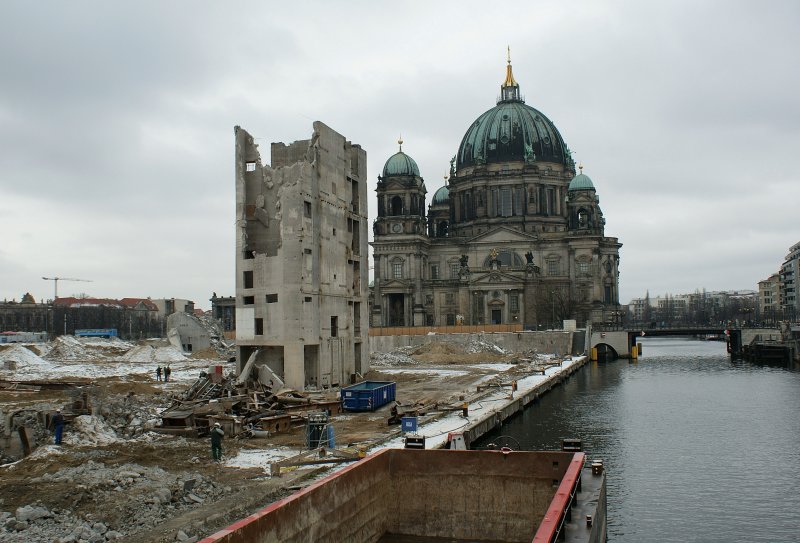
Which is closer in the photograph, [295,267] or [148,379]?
[295,267]

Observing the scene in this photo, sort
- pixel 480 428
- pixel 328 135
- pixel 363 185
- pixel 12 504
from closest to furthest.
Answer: pixel 12 504 → pixel 480 428 → pixel 328 135 → pixel 363 185

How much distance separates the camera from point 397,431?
31922 millimetres

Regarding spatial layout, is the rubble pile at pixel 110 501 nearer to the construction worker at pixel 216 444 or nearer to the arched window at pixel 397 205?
the construction worker at pixel 216 444

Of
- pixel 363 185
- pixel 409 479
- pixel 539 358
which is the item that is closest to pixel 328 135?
pixel 363 185

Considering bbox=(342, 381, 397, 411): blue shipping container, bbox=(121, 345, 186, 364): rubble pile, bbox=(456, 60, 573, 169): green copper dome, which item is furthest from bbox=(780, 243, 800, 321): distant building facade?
bbox=(342, 381, 397, 411): blue shipping container

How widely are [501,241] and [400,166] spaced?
18262 millimetres

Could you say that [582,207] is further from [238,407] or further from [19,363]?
[238,407]

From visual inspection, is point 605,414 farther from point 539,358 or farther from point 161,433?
point 539,358

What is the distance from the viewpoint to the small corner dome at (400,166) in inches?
4685

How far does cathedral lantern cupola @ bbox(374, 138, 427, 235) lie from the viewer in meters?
117

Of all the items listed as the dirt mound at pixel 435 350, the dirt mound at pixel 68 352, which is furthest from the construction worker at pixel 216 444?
the dirt mound at pixel 68 352

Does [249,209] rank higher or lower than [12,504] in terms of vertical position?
higher

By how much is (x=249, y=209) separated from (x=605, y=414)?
23.5 metres

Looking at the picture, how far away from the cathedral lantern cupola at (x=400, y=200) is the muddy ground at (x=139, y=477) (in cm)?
7516
